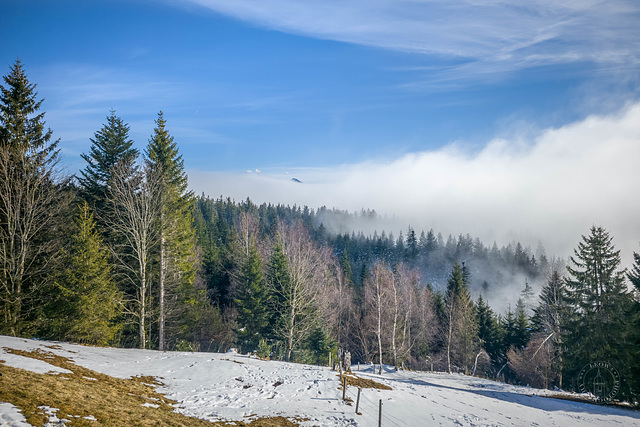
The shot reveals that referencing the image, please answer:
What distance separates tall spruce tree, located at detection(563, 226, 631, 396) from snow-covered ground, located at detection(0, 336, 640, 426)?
6139mm

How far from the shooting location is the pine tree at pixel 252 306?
121 ft

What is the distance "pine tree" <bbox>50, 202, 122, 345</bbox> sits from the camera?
64.1 feet

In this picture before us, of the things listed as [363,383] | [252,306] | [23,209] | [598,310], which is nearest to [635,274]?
[598,310]

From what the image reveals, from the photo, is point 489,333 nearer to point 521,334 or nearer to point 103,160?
point 521,334

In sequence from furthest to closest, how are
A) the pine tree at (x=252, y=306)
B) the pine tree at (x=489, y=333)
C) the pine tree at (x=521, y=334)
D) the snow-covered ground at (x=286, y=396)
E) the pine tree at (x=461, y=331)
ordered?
the pine tree at (x=489, y=333)
the pine tree at (x=521, y=334)
the pine tree at (x=461, y=331)
the pine tree at (x=252, y=306)
the snow-covered ground at (x=286, y=396)

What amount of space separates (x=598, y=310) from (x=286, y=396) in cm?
2882

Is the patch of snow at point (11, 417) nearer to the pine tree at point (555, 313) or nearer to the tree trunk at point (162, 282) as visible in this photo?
the tree trunk at point (162, 282)

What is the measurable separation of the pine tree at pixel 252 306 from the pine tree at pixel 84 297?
16.4 meters

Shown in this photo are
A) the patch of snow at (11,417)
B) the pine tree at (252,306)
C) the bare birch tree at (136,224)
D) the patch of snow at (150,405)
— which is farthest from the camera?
the pine tree at (252,306)

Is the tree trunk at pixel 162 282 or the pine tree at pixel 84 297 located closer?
the pine tree at pixel 84 297

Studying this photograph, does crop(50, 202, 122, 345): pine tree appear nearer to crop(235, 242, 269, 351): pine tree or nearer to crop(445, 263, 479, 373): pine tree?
crop(235, 242, 269, 351): pine tree

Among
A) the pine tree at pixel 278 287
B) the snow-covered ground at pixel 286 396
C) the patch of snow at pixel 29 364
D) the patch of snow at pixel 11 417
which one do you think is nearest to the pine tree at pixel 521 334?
the snow-covered ground at pixel 286 396

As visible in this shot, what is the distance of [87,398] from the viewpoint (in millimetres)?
10352

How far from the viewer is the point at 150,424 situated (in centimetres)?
973
